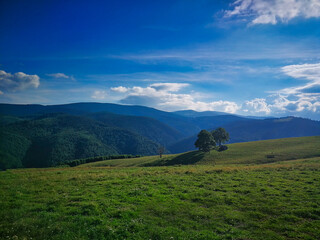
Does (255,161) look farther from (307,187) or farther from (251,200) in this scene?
(251,200)

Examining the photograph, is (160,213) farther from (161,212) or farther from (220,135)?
(220,135)

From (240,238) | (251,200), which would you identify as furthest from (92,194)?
(251,200)

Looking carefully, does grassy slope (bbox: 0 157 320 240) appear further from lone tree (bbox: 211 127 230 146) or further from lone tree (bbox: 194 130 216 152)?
lone tree (bbox: 211 127 230 146)

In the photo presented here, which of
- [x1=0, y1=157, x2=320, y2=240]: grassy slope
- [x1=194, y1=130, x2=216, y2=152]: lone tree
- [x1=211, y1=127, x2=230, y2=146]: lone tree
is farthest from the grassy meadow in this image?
[x1=211, y1=127, x2=230, y2=146]: lone tree

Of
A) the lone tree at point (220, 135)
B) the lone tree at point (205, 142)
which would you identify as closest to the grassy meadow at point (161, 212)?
the lone tree at point (205, 142)

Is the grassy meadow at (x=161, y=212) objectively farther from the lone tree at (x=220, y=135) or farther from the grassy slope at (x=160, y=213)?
the lone tree at (x=220, y=135)

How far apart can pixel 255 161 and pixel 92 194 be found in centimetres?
5409

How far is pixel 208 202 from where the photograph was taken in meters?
15.7

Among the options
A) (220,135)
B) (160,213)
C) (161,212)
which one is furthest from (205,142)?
(160,213)

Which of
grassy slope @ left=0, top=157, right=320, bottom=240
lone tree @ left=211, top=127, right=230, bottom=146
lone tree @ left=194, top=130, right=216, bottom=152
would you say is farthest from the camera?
lone tree @ left=211, top=127, right=230, bottom=146

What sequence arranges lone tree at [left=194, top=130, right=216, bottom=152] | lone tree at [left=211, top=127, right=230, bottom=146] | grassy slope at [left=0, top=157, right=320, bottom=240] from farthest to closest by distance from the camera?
lone tree at [left=211, top=127, right=230, bottom=146], lone tree at [left=194, top=130, right=216, bottom=152], grassy slope at [left=0, top=157, right=320, bottom=240]

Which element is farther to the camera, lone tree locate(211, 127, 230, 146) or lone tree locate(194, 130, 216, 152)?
lone tree locate(211, 127, 230, 146)

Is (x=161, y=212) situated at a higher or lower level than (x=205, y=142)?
higher

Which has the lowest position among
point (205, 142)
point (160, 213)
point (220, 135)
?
point (205, 142)
